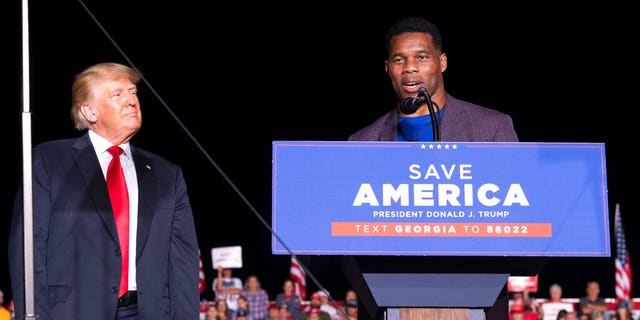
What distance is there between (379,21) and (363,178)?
578 inches

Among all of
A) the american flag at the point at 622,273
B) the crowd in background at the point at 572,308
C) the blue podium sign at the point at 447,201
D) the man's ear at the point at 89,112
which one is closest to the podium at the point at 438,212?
the blue podium sign at the point at 447,201

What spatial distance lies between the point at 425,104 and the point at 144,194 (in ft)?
2.91

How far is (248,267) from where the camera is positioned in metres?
20.6

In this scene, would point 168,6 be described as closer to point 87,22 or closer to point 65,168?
point 87,22

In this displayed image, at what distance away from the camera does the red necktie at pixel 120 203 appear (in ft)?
9.16

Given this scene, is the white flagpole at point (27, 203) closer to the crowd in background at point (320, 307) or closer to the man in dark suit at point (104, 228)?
the man in dark suit at point (104, 228)

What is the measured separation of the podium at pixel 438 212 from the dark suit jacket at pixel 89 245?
1.85ft

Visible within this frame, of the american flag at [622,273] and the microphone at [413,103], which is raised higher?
the microphone at [413,103]

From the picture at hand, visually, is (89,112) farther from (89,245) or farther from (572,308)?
(572,308)

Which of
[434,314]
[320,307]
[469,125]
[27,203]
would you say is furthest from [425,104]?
[320,307]

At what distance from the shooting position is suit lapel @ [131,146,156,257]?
283 centimetres

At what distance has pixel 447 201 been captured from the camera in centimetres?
242

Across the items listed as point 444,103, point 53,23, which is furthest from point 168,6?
point 444,103

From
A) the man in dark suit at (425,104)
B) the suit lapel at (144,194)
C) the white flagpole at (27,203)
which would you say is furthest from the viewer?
the man in dark suit at (425,104)
